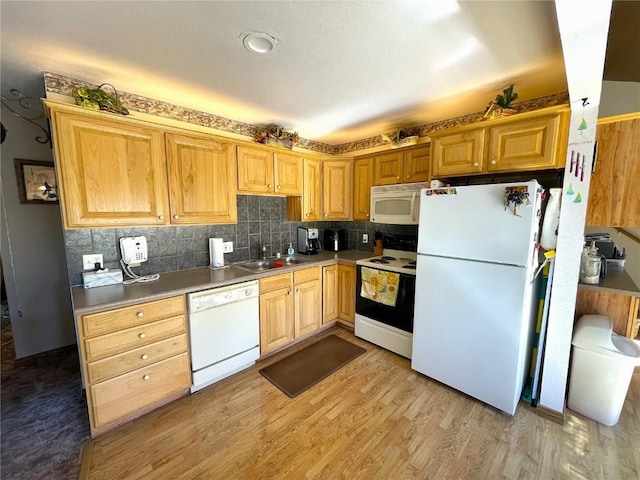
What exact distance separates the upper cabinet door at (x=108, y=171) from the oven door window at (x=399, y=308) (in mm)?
2078

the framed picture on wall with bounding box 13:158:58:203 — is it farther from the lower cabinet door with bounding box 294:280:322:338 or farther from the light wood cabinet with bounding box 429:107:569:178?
the light wood cabinet with bounding box 429:107:569:178

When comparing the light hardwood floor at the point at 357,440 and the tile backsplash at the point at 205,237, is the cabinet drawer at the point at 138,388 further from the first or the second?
the tile backsplash at the point at 205,237

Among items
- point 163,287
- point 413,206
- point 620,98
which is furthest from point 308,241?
point 620,98

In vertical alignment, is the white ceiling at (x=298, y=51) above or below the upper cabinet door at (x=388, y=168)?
above

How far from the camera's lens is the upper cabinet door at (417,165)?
2.61 metres

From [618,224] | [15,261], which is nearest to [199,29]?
[15,261]

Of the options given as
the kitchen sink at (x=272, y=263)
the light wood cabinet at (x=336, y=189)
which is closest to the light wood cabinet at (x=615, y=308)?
the light wood cabinet at (x=336, y=189)

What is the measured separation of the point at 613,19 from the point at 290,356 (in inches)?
135

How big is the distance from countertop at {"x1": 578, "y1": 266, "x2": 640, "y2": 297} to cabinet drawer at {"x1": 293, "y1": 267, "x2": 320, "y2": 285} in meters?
2.21

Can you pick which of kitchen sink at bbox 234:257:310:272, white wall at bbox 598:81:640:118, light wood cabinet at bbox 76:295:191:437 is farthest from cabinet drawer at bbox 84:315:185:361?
white wall at bbox 598:81:640:118

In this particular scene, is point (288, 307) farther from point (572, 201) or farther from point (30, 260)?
point (30, 260)

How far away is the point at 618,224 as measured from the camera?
1.94 m

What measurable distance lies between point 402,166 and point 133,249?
104 inches

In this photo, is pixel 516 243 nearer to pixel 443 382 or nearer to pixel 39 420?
pixel 443 382
